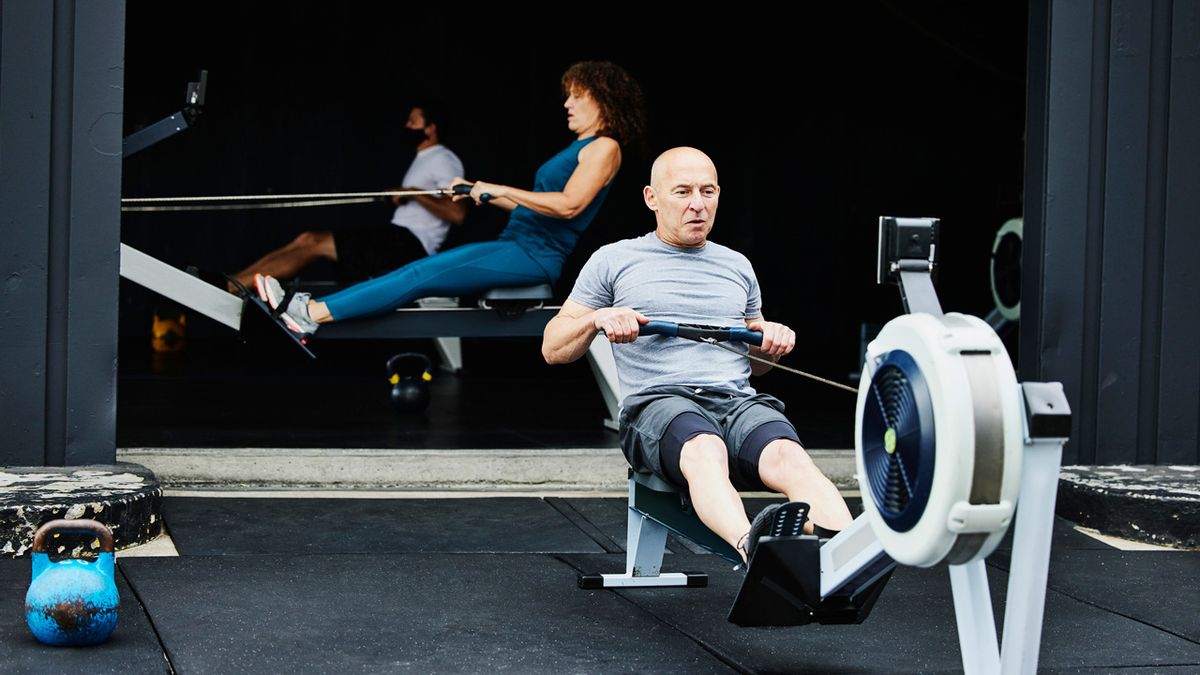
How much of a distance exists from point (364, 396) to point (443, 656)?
4.23 m

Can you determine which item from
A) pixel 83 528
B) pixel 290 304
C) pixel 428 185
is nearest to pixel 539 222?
pixel 290 304

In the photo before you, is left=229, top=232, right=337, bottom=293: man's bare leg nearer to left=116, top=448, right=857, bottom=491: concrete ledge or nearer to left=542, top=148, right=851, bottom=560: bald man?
left=116, top=448, right=857, bottom=491: concrete ledge

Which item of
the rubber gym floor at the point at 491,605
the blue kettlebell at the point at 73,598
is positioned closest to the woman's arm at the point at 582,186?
the rubber gym floor at the point at 491,605

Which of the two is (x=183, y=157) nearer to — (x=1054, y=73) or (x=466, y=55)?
(x=466, y=55)

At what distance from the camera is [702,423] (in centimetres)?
317

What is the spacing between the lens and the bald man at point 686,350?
308cm

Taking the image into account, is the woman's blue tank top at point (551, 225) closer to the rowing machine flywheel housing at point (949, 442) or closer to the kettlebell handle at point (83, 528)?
the kettlebell handle at point (83, 528)

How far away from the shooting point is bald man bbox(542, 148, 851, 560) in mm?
3084

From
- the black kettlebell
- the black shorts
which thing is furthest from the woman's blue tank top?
the black shorts

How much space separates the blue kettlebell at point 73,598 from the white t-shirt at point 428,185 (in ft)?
13.4

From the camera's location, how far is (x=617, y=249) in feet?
11.5

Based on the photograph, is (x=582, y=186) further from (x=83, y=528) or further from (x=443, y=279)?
(x=83, y=528)

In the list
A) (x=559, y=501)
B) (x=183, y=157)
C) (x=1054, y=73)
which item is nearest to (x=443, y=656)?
(x=559, y=501)

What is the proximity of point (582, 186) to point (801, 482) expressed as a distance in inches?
97.0
